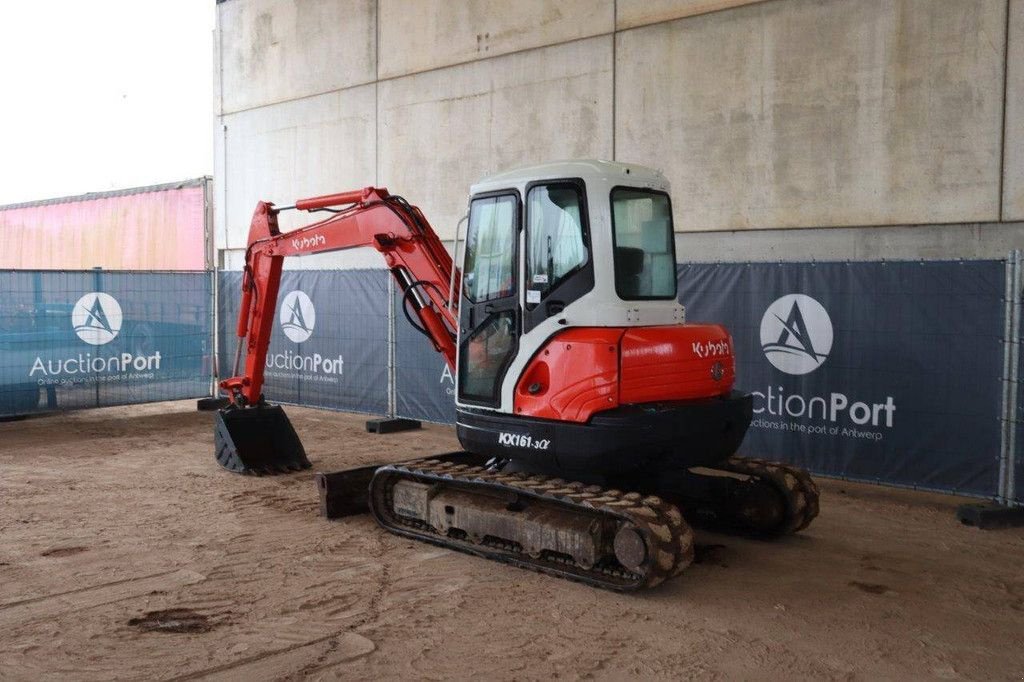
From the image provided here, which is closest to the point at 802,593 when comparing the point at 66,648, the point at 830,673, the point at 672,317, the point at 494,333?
the point at 830,673

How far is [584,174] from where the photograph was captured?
634cm

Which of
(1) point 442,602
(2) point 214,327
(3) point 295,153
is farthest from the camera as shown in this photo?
(3) point 295,153

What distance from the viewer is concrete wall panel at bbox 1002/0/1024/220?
9.22 metres

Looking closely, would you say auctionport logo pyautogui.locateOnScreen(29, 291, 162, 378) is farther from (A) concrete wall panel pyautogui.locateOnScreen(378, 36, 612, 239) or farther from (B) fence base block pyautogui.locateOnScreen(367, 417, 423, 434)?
(A) concrete wall panel pyautogui.locateOnScreen(378, 36, 612, 239)

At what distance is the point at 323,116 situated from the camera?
16.2m

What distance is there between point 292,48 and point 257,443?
9595mm

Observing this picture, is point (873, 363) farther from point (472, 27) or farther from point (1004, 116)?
point (472, 27)

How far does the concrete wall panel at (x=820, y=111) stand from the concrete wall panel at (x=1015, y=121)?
104 millimetres

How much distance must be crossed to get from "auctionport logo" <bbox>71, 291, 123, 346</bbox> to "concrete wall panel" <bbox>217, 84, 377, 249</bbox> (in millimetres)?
3809

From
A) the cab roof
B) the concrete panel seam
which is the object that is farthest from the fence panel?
the concrete panel seam

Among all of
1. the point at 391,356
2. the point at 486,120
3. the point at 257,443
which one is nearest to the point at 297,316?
the point at 391,356

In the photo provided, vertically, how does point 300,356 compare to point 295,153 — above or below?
below

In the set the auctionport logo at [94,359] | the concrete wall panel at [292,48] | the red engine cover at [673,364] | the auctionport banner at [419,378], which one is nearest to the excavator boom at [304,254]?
the red engine cover at [673,364]

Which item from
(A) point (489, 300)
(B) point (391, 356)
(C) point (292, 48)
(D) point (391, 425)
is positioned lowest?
(D) point (391, 425)
